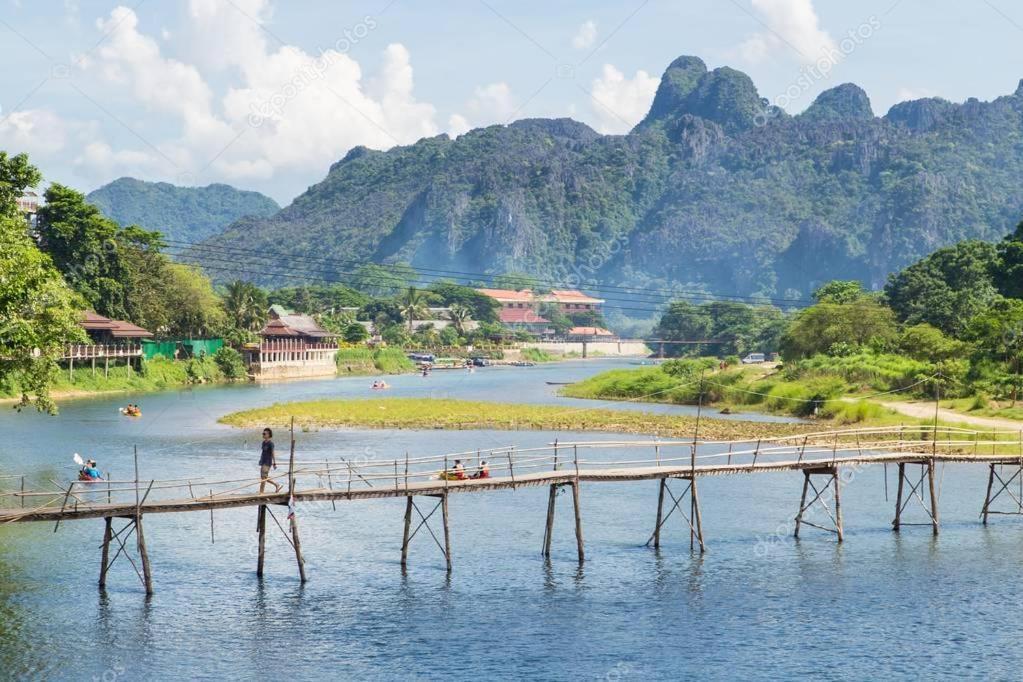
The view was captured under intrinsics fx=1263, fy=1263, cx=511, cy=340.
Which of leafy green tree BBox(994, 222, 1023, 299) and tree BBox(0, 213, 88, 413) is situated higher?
leafy green tree BBox(994, 222, 1023, 299)

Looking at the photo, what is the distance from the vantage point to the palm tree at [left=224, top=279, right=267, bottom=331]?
16688 cm

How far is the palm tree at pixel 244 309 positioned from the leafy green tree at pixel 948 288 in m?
81.1

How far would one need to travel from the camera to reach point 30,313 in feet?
176

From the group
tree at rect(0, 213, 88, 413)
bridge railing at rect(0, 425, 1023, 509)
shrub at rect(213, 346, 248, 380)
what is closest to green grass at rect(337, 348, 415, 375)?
shrub at rect(213, 346, 248, 380)

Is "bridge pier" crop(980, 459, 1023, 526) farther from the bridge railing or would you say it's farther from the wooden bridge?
the bridge railing

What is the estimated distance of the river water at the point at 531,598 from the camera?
3525 centimetres

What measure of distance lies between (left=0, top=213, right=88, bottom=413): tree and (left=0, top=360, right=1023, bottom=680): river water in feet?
24.8

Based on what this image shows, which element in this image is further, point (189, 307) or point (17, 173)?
point (189, 307)

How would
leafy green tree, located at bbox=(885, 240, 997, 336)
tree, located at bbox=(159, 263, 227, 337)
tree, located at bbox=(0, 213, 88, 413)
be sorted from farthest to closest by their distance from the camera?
1. tree, located at bbox=(159, 263, 227, 337)
2. leafy green tree, located at bbox=(885, 240, 997, 336)
3. tree, located at bbox=(0, 213, 88, 413)

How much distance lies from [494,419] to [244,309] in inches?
3219

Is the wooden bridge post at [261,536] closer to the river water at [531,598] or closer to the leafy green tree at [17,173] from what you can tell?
the river water at [531,598]

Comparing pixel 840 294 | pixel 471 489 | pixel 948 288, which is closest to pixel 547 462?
pixel 471 489

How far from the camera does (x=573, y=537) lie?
51.3m

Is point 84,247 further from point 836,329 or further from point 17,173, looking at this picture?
point 836,329
